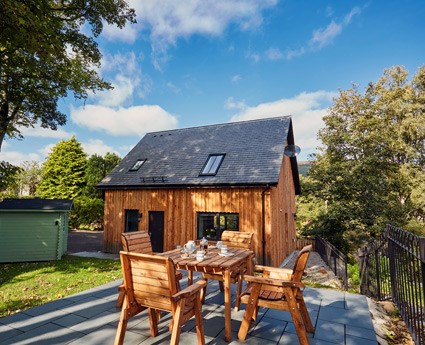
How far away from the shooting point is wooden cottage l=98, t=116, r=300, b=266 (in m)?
9.45

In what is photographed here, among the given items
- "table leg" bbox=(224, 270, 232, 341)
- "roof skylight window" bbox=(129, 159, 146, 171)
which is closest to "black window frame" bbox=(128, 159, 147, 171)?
"roof skylight window" bbox=(129, 159, 146, 171)

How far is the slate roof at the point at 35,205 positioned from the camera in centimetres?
991

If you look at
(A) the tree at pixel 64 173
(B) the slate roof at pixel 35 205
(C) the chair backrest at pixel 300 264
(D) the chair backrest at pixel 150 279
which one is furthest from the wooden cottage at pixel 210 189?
(A) the tree at pixel 64 173

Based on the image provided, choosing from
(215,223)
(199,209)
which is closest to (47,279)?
(199,209)

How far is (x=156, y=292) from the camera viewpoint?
2.86 m

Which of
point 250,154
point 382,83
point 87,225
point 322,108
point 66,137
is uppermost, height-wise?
point 382,83

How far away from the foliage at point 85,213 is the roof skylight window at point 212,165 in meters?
14.8

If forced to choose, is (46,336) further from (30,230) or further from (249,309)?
(30,230)

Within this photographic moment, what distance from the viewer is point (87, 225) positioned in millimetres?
22203

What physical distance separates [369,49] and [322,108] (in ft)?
32.6

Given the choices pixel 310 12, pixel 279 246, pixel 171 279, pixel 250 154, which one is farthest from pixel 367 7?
pixel 171 279

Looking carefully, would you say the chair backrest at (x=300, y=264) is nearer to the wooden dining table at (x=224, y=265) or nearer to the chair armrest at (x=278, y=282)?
the chair armrest at (x=278, y=282)

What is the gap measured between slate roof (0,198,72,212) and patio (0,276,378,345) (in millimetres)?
6831

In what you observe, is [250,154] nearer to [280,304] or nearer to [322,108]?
[280,304]
